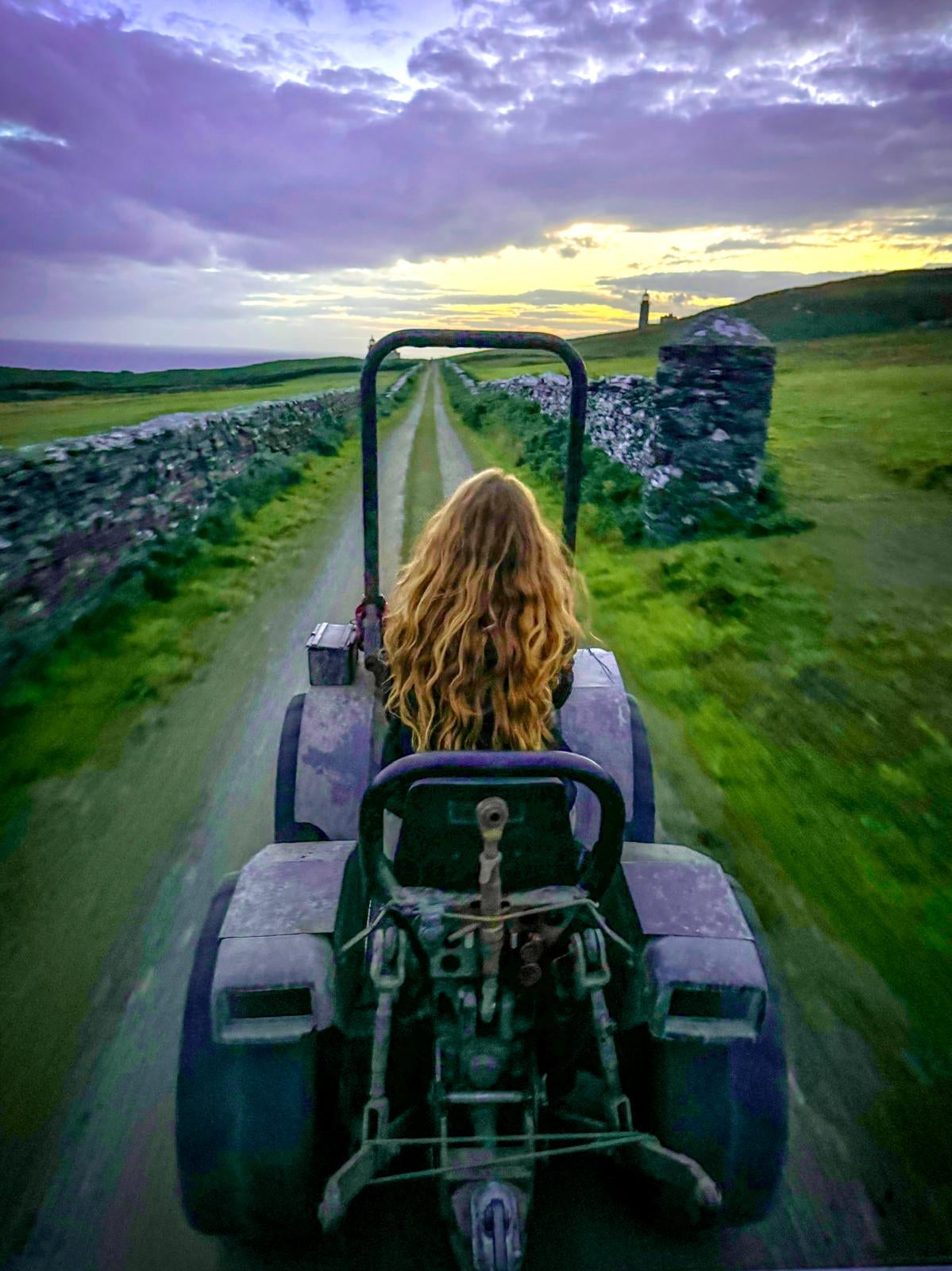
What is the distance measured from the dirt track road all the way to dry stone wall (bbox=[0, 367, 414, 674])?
217 cm

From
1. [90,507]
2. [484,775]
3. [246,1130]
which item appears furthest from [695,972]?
[90,507]

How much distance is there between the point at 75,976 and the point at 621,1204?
203 centimetres

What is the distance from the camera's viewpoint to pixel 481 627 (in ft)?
6.11

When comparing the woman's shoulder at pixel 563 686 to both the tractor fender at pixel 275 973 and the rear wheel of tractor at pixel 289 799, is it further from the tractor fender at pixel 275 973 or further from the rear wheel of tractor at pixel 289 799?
the rear wheel of tractor at pixel 289 799

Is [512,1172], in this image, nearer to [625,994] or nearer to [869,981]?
[625,994]

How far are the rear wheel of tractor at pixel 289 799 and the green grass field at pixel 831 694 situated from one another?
1.96 meters

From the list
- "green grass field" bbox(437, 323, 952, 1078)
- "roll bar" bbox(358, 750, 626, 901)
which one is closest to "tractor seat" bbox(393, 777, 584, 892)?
"roll bar" bbox(358, 750, 626, 901)

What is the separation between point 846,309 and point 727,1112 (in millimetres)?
45656

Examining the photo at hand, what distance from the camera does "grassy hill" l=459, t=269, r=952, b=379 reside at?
29625 mm

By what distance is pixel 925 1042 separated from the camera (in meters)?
2.51

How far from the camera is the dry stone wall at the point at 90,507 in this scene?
525 centimetres

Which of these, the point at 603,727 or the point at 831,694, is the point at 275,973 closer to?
the point at 603,727

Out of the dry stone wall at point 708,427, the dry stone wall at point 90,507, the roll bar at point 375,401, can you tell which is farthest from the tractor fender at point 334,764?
the dry stone wall at point 708,427

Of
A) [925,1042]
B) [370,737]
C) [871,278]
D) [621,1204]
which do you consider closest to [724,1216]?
[621,1204]
